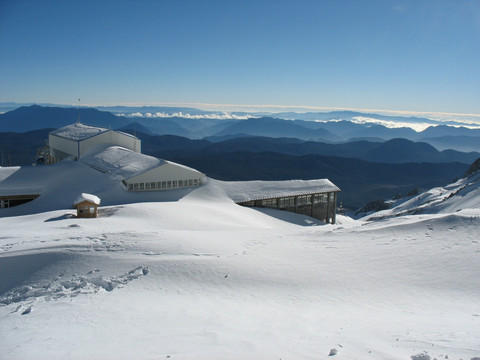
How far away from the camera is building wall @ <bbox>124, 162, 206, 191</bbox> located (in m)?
33.3

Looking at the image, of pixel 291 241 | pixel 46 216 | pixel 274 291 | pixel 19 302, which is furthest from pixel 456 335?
pixel 46 216

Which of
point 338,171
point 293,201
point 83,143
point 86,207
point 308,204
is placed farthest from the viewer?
point 338,171

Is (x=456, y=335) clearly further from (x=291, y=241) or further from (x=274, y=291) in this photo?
(x=291, y=241)

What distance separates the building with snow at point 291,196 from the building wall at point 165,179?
3749 mm

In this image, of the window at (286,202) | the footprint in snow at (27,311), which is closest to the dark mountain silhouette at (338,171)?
the window at (286,202)

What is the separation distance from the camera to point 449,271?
1484cm

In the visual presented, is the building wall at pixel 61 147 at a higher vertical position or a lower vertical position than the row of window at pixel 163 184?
higher

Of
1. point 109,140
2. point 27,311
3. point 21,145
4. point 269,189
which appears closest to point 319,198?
point 269,189

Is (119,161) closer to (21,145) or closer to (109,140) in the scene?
(109,140)

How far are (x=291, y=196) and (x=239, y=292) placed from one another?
2415 centimetres

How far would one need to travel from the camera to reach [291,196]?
3675 cm

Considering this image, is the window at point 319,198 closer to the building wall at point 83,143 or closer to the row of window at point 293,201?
the row of window at point 293,201

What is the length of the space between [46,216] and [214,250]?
1434 cm

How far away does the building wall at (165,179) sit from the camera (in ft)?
109
